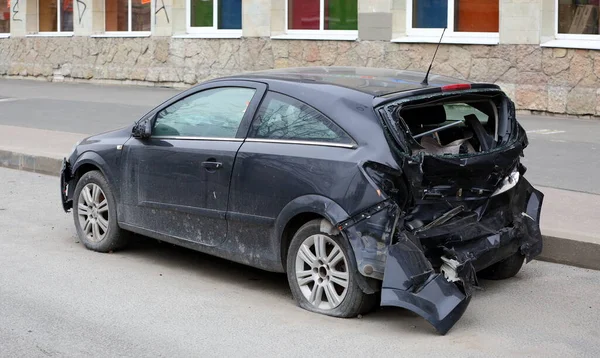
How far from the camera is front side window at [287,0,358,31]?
18130 millimetres

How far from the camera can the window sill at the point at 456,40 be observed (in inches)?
627

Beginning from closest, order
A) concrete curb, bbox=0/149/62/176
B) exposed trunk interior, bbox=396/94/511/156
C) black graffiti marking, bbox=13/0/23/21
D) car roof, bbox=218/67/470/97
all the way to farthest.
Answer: car roof, bbox=218/67/470/97 → exposed trunk interior, bbox=396/94/511/156 → concrete curb, bbox=0/149/62/176 → black graffiti marking, bbox=13/0/23/21

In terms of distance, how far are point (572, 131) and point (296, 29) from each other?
7.35m

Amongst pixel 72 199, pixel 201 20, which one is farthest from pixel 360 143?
pixel 201 20

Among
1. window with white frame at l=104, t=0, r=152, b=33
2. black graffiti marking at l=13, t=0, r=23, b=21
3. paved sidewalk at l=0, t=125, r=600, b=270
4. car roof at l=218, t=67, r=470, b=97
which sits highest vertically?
black graffiti marking at l=13, t=0, r=23, b=21

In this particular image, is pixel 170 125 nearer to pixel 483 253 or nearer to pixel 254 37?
pixel 483 253

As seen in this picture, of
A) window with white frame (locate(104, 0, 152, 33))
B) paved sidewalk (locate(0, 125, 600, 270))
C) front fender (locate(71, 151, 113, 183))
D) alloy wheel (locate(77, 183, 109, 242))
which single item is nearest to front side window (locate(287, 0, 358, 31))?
window with white frame (locate(104, 0, 152, 33))

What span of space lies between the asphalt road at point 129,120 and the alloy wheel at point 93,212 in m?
4.51

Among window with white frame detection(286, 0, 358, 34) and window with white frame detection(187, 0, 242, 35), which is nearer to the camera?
window with white frame detection(286, 0, 358, 34)

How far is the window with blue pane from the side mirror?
34.6 ft

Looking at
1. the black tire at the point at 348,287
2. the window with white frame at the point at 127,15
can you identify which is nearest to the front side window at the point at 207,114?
the black tire at the point at 348,287

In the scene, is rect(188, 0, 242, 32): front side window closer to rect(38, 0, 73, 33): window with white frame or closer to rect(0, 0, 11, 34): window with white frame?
rect(38, 0, 73, 33): window with white frame

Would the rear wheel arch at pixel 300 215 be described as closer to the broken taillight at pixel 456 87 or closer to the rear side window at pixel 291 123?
the rear side window at pixel 291 123

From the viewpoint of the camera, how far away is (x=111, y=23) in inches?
916
